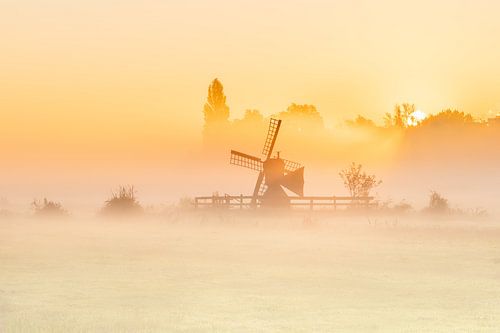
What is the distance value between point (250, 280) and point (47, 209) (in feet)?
127

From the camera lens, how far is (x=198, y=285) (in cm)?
2486

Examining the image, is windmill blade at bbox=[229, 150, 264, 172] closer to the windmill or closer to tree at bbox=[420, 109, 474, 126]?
the windmill

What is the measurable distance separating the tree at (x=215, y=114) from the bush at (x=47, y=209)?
89455 mm

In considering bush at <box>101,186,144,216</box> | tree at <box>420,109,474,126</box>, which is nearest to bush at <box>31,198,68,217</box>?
bush at <box>101,186,144,216</box>

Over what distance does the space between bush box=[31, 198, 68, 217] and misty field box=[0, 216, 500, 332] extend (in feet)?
46.2

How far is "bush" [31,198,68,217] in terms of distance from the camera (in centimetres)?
6200

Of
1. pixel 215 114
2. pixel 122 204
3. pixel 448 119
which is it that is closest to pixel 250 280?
pixel 122 204

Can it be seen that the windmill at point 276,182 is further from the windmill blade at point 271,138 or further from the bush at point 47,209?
the bush at point 47,209

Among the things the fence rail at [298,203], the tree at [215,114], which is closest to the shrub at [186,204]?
the fence rail at [298,203]

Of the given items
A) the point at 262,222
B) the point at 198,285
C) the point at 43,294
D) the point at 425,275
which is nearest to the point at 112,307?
the point at 43,294

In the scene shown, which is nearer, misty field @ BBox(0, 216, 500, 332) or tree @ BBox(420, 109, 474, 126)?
misty field @ BBox(0, 216, 500, 332)

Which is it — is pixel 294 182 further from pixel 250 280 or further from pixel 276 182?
pixel 250 280

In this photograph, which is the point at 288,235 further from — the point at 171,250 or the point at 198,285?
the point at 198,285

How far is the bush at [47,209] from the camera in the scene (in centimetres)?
6200
